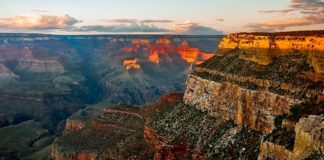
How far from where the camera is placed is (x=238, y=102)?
178ft

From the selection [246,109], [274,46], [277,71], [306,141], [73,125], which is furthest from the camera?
[73,125]

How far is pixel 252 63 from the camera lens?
197ft

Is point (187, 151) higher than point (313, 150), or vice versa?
point (313, 150)

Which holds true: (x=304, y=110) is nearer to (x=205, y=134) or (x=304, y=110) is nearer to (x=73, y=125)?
(x=205, y=134)

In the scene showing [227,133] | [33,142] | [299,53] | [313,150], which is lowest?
[33,142]

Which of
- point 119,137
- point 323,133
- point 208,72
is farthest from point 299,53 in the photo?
point 119,137

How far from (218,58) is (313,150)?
34962 mm

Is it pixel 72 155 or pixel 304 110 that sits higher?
pixel 304 110

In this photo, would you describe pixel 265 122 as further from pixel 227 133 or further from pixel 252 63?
pixel 252 63

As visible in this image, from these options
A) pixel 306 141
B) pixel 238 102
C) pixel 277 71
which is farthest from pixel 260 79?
pixel 306 141

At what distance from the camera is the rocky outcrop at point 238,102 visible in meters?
48.3

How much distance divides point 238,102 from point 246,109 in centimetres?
208

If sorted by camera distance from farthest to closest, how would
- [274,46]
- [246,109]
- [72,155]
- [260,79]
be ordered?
[72,155], [274,46], [260,79], [246,109]

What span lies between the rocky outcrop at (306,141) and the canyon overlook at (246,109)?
0.06 meters
